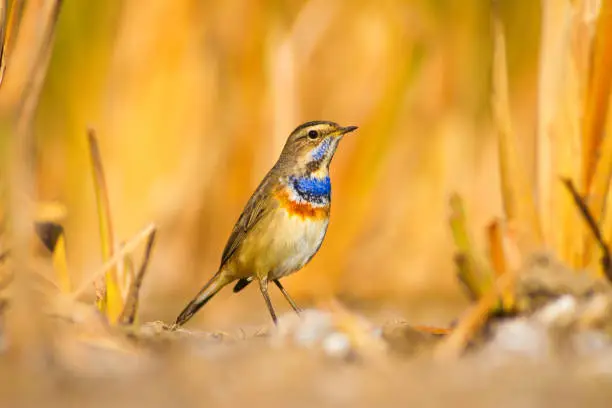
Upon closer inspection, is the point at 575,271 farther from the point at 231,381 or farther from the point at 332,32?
the point at 332,32

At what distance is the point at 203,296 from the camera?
176 inches

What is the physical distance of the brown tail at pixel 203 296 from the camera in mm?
4355

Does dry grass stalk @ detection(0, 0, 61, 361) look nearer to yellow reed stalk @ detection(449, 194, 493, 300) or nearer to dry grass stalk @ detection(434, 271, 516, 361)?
dry grass stalk @ detection(434, 271, 516, 361)

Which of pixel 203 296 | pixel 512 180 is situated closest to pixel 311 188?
pixel 203 296

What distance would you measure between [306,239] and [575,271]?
1615mm

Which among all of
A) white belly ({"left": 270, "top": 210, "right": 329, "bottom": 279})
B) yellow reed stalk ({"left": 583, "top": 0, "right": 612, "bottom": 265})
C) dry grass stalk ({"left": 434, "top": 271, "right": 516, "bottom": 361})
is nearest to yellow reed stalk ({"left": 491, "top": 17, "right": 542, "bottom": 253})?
yellow reed stalk ({"left": 583, "top": 0, "right": 612, "bottom": 265})

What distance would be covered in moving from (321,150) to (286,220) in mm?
468

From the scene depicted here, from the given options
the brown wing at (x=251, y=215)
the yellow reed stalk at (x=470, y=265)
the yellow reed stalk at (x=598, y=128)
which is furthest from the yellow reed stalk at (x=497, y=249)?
the brown wing at (x=251, y=215)

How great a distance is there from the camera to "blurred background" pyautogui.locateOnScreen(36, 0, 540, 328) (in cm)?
550

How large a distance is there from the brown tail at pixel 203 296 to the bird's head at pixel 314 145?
1.86 ft

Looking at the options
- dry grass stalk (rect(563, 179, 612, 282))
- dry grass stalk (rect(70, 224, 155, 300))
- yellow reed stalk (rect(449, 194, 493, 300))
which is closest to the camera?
yellow reed stalk (rect(449, 194, 493, 300))

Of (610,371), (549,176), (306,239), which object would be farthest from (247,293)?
(610,371)

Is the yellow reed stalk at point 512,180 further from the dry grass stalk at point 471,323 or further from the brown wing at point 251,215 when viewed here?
the brown wing at point 251,215

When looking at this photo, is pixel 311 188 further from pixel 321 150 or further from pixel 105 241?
pixel 105 241
